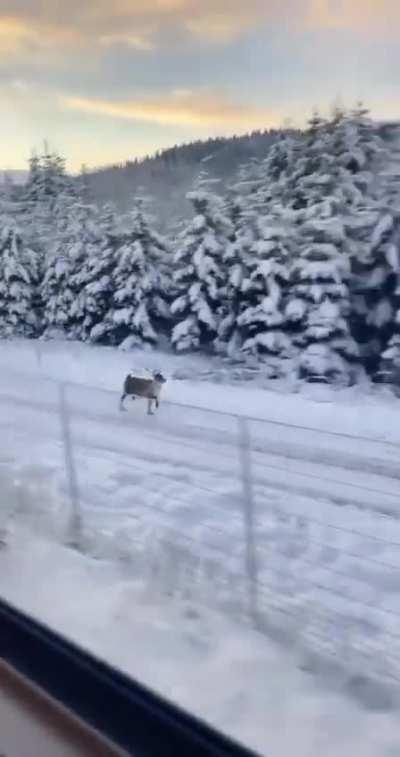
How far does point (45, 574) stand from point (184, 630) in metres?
0.45

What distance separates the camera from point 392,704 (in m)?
1.59

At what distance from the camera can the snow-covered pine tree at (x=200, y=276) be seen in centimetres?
259

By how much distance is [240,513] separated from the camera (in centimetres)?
277

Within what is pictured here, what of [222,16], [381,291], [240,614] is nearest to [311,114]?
[222,16]

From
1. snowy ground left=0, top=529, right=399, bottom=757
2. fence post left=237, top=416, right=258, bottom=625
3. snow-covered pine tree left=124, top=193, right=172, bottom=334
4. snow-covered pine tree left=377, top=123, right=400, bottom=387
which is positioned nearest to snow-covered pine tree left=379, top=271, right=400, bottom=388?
snow-covered pine tree left=377, top=123, right=400, bottom=387

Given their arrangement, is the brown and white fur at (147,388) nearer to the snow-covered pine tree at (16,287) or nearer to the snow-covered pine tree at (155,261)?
the snow-covered pine tree at (155,261)

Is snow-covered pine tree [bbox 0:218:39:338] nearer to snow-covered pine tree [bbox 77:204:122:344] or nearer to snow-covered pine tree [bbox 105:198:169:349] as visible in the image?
snow-covered pine tree [bbox 77:204:122:344]

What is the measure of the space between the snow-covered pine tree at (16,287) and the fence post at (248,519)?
1092mm

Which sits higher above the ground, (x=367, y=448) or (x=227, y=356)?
(x=227, y=356)

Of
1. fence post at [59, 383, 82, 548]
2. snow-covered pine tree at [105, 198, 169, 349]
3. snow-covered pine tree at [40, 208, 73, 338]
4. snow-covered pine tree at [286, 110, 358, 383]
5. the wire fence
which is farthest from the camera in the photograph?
fence post at [59, 383, 82, 548]

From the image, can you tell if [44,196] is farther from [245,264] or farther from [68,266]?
[245,264]

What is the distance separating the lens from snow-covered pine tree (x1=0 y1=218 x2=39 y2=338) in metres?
2.94

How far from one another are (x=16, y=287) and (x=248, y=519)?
131 centimetres

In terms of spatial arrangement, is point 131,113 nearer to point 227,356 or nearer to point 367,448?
point 227,356
